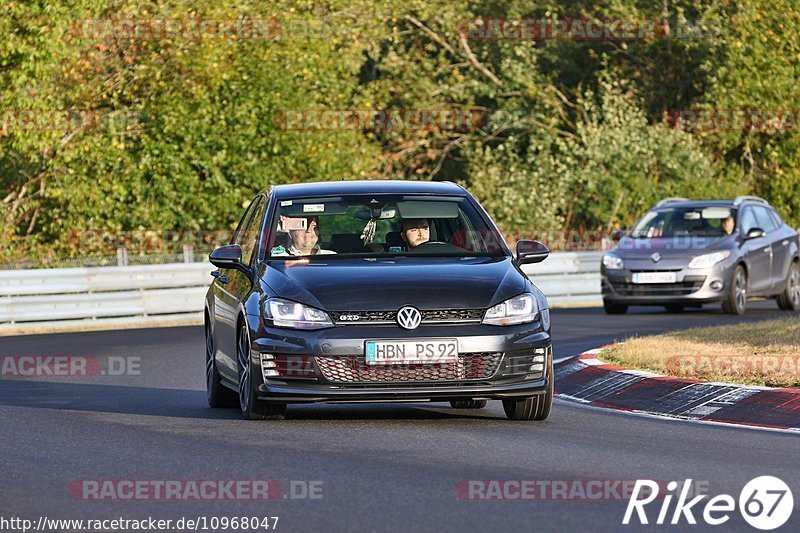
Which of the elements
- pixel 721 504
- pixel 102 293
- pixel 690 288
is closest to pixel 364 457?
pixel 721 504

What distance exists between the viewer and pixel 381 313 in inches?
438

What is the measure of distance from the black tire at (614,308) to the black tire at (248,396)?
14.5 metres

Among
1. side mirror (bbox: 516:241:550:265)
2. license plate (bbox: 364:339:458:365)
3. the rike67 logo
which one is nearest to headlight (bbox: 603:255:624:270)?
side mirror (bbox: 516:241:550:265)

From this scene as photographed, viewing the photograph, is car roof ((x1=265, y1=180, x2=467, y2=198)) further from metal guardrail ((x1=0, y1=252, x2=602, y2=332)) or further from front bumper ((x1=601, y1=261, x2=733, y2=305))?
metal guardrail ((x1=0, y1=252, x2=602, y2=332))

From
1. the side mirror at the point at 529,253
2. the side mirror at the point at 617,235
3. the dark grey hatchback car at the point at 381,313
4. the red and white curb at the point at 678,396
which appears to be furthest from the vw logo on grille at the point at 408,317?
the side mirror at the point at 617,235

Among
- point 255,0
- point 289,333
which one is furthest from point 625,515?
point 255,0

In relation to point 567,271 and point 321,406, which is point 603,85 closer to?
point 567,271

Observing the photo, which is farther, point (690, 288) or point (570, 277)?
point (570, 277)

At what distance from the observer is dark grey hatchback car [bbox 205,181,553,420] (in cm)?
1112

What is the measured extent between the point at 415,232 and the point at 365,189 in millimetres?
561

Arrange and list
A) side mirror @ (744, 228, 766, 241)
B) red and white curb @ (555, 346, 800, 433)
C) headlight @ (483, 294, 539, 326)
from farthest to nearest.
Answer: side mirror @ (744, 228, 766, 241) < red and white curb @ (555, 346, 800, 433) < headlight @ (483, 294, 539, 326)

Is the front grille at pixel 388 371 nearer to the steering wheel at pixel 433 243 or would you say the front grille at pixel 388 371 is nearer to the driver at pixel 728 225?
the steering wheel at pixel 433 243

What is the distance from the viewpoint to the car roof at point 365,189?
41.7 ft

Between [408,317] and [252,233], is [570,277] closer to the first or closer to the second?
[252,233]
